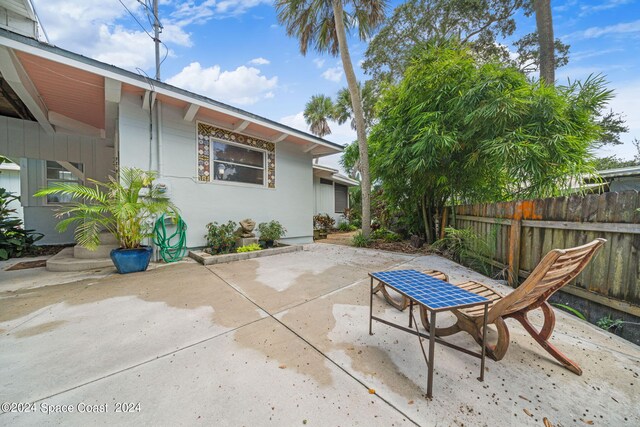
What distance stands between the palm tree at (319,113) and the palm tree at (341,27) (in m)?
8.96

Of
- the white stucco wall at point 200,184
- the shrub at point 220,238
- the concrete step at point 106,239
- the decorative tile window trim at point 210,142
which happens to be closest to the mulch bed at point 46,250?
the concrete step at point 106,239

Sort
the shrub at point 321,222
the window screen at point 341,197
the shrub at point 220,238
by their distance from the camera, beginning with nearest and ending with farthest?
the shrub at point 220,238, the shrub at point 321,222, the window screen at point 341,197

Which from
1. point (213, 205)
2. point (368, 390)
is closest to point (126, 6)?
point (213, 205)

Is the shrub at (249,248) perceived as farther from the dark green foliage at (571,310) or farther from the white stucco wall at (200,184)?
the dark green foliage at (571,310)

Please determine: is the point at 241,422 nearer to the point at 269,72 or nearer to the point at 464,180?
the point at 464,180

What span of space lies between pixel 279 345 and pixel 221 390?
50 centimetres

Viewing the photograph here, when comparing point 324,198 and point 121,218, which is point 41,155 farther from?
point 324,198

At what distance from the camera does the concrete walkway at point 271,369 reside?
1152 mm

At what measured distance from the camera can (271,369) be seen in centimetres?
145

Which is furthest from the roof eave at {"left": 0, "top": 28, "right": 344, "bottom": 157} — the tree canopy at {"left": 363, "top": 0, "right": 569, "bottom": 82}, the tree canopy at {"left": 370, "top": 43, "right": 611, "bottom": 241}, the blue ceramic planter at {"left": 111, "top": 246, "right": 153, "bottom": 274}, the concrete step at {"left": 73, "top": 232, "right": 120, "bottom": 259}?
the tree canopy at {"left": 363, "top": 0, "right": 569, "bottom": 82}

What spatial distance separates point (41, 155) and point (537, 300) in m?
9.27

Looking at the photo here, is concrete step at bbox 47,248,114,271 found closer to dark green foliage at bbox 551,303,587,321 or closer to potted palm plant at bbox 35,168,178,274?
potted palm plant at bbox 35,168,178,274

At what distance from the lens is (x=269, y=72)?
7695 millimetres

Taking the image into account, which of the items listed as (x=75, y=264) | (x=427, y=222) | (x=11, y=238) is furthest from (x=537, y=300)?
(x=11, y=238)
